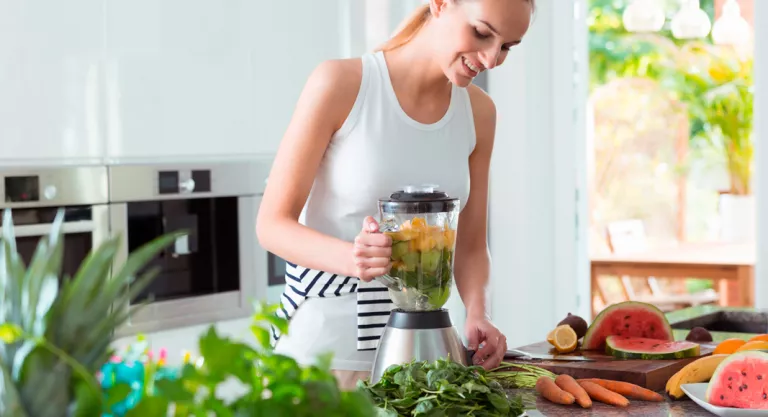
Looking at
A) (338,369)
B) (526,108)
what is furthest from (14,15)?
(526,108)

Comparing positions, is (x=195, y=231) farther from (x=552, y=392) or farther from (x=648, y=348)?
(x=552, y=392)

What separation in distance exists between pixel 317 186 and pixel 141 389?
131 centimetres

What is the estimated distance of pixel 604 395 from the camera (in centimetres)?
160

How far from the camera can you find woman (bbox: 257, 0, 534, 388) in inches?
69.0

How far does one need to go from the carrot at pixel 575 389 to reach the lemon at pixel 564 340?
13.4 inches

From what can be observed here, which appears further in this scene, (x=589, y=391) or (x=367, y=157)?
(x=367, y=157)

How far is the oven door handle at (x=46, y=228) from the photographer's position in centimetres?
296

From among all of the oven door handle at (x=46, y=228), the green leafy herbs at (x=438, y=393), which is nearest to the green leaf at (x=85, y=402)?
the green leafy herbs at (x=438, y=393)

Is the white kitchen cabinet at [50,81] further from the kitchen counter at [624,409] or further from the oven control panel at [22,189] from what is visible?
the kitchen counter at [624,409]

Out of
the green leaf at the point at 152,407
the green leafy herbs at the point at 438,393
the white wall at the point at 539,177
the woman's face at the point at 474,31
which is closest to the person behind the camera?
the green leaf at the point at 152,407

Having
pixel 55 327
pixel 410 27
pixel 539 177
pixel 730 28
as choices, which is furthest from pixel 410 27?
pixel 730 28

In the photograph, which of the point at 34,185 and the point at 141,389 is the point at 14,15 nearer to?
the point at 34,185

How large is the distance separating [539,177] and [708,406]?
3.21 metres

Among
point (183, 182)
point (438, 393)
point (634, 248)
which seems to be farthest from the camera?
point (634, 248)
